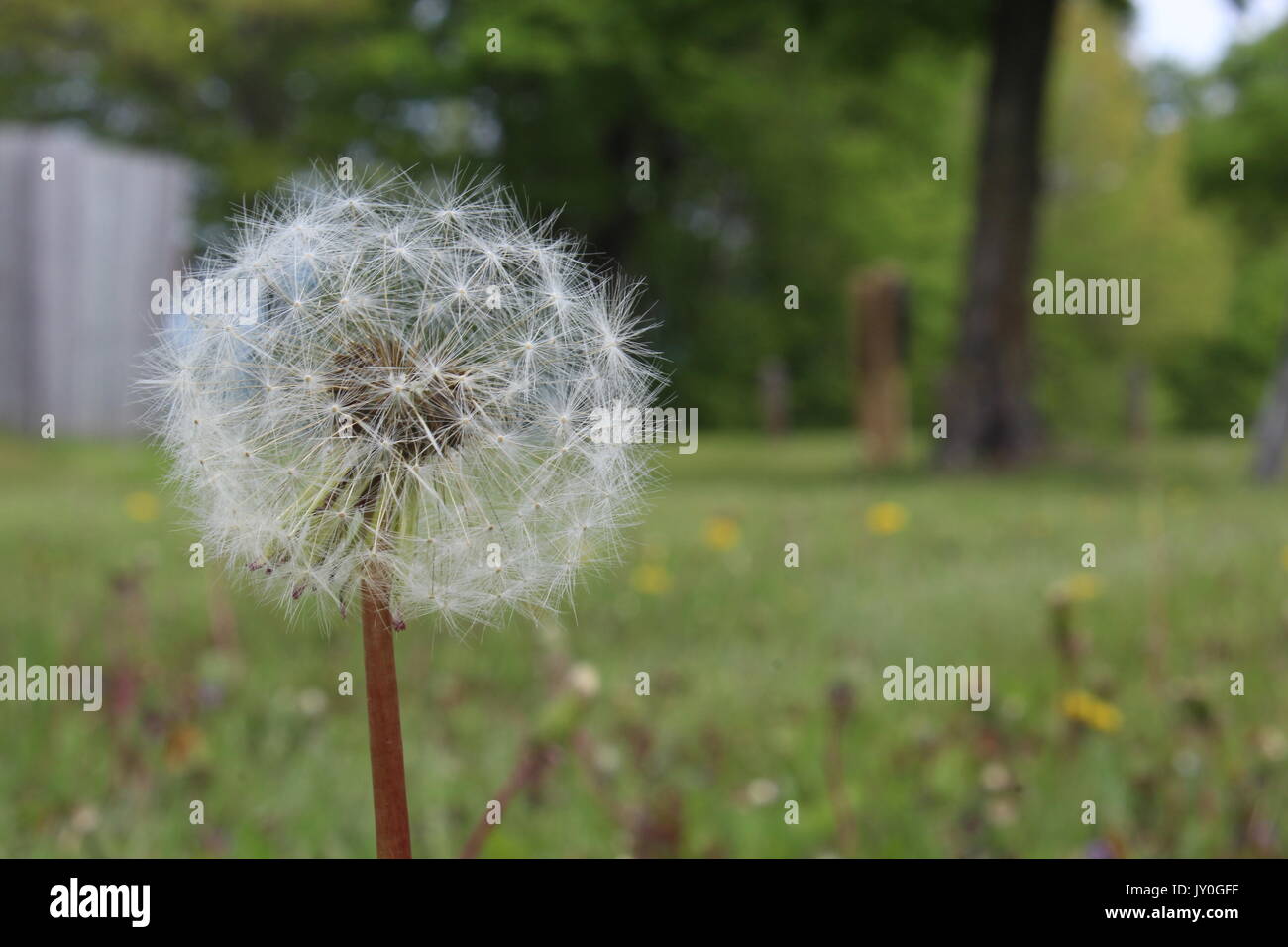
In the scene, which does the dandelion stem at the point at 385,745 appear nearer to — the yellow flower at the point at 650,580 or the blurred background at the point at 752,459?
the blurred background at the point at 752,459

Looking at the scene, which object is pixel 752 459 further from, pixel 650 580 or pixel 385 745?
pixel 385 745

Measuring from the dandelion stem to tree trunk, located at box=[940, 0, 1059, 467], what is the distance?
441 inches

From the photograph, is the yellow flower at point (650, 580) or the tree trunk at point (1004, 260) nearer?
the yellow flower at point (650, 580)

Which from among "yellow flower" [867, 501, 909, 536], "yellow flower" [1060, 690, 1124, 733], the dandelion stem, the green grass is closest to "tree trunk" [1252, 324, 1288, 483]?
"yellow flower" [867, 501, 909, 536]

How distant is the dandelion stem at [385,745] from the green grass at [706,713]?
170 mm

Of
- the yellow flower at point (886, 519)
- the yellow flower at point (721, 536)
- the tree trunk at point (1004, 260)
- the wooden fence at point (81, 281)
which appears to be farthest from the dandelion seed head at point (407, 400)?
the wooden fence at point (81, 281)

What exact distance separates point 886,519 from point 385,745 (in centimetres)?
536

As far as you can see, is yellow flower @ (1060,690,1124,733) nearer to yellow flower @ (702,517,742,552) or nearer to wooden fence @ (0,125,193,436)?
yellow flower @ (702,517,742,552)

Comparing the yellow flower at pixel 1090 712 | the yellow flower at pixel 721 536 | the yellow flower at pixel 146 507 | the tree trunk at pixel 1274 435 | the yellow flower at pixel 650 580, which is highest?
the tree trunk at pixel 1274 435

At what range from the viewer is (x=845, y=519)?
728 centimetres

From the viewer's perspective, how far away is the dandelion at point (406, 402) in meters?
0.71

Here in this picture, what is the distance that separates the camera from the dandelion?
71cm
